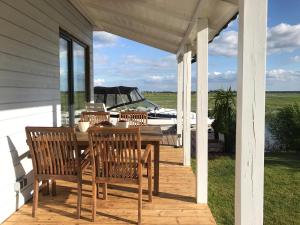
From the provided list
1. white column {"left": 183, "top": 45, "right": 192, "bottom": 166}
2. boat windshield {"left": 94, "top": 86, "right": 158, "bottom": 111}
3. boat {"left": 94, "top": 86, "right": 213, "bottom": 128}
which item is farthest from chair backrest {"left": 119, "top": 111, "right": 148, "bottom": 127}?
boat windshield {"left": 94, "top": 86, "right": 158, "bottom": 111}

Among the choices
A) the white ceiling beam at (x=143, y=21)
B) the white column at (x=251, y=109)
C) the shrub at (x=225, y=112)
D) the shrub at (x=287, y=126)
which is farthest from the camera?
the shrub at (x=287, y=126)

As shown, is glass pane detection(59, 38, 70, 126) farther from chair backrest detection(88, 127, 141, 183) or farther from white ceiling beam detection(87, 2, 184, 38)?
chair backrest detection(88, 127, 141, 183)

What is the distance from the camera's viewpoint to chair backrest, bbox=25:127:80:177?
3498 mm

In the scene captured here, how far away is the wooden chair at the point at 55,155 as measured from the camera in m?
3.51

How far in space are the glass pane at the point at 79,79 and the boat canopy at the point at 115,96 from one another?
10.7 ft

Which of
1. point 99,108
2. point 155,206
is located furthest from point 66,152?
point 99,108

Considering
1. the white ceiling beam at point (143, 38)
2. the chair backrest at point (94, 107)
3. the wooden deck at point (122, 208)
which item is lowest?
the wooden deck at point (122, 208)

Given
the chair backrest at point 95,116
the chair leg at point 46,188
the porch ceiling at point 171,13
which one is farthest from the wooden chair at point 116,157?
the chair backrest at point 95,116

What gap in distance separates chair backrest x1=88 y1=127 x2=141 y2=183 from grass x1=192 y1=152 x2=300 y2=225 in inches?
51.8

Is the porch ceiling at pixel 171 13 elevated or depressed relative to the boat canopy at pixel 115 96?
elevated

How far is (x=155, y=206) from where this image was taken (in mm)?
3916

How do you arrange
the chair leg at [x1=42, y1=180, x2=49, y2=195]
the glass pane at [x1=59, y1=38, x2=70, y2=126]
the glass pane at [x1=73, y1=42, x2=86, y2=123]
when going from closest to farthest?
the chair leg at [x1=42, y1=180, x2=49, y2=195]
the glass pane at [x1=59, y1=38, x2=70, y2=126]
the glass pane at [x1=73, y1=42, x2=86, y2=123]

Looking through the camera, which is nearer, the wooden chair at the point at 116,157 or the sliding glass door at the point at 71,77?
the wooden chair at the point at 116,157

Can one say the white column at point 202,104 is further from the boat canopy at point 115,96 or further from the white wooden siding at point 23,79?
the boat canopy at point 115,96
